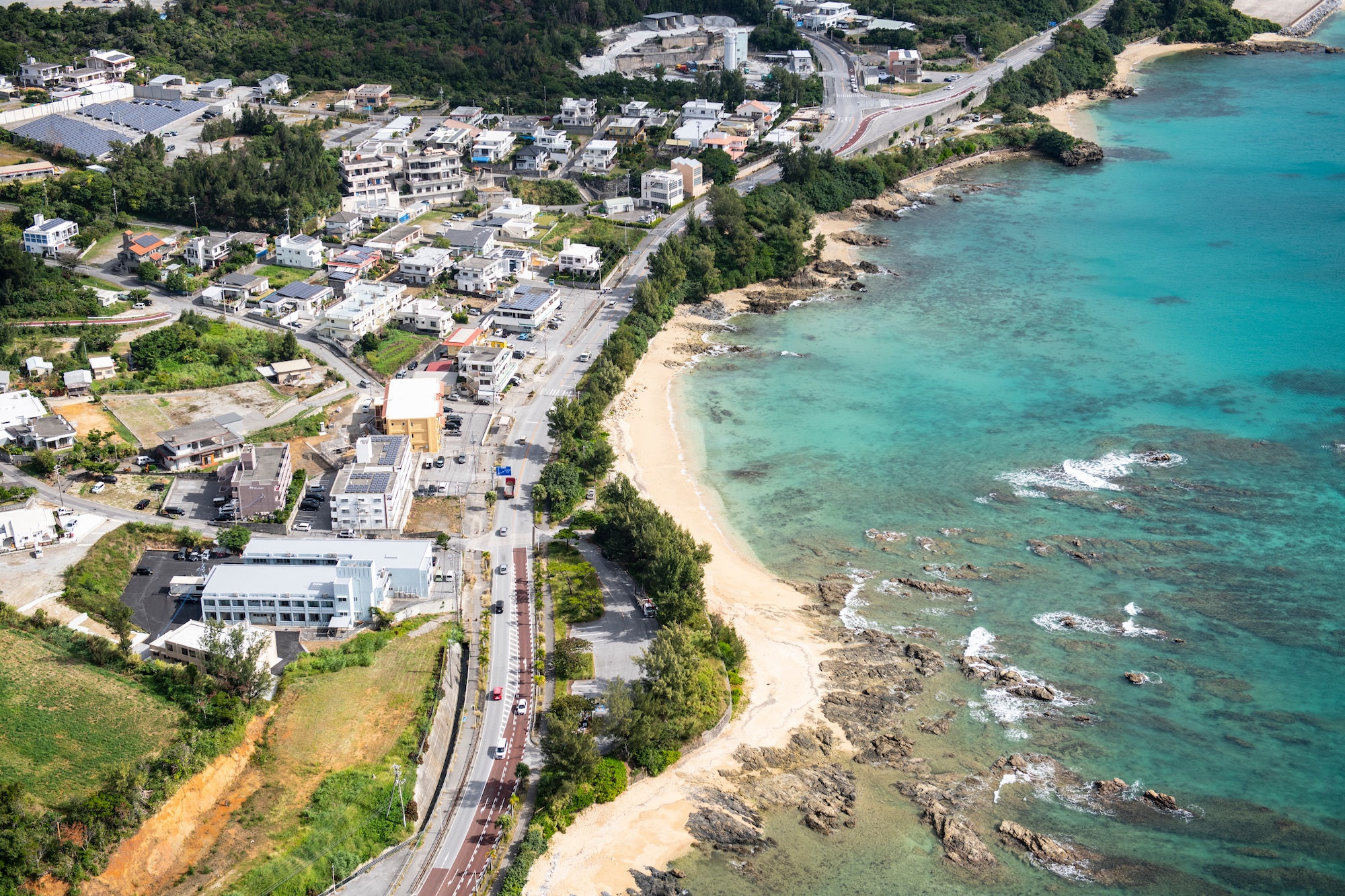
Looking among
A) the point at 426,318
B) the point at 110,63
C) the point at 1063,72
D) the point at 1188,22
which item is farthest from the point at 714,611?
the point at 1188,22

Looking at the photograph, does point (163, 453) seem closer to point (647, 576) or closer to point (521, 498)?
point (521, 498)

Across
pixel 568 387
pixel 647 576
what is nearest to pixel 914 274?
pixel 568 387

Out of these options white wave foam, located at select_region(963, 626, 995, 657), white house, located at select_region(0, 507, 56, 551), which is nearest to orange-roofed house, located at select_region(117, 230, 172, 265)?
white house, located at select_region(0, 507, 56, 551)

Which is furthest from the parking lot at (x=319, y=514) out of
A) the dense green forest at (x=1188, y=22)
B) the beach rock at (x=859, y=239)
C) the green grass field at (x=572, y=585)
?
the dense green forest at (x=1188, y=22)

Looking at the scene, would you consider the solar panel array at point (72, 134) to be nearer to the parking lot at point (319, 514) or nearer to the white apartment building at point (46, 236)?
the white apartment building at point (46, 236)

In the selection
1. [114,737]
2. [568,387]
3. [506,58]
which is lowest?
[114,737]

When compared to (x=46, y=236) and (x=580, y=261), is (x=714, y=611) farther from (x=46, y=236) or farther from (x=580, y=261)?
(x=46, y=236)
